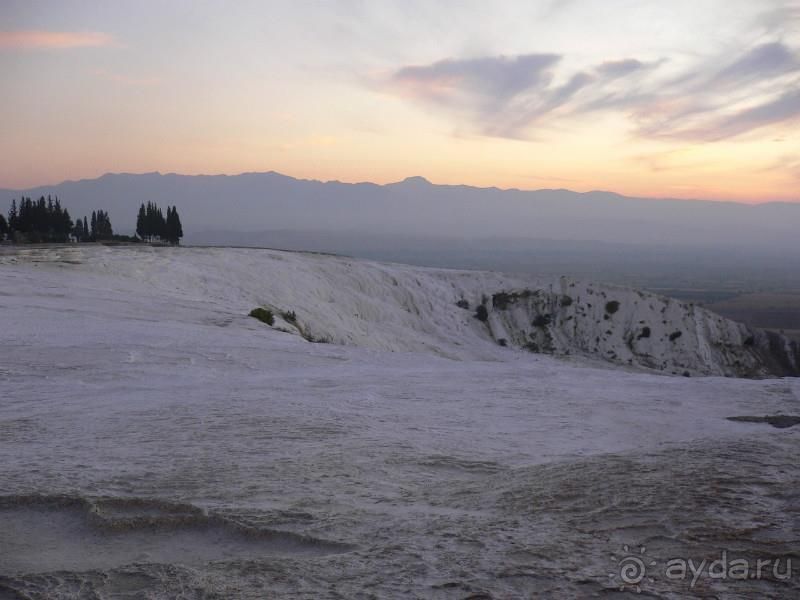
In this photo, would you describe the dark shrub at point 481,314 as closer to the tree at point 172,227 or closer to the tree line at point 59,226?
the tree line at point 59,226

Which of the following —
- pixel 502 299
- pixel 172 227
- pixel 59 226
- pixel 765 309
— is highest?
pixel 172 227

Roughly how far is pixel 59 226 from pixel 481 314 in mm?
41387

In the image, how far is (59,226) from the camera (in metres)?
66.0

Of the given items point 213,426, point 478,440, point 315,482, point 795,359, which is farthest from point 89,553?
point 795,359

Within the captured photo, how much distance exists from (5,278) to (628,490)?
82.4 feet

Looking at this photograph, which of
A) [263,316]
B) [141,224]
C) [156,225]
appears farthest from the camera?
[156,225]

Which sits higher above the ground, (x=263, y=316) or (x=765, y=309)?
(x=263, y=316)


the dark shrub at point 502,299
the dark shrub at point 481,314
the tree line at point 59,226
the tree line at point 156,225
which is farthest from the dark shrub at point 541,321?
the tree line at point 156,225

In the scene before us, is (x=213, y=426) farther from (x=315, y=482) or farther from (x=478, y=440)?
(x=478, y=440)

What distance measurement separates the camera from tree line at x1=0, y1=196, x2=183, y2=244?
195 feet

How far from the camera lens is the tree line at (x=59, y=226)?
5950cm

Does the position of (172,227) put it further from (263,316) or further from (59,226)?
(263,316)

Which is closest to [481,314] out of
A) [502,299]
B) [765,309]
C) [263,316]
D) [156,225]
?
[502,299]

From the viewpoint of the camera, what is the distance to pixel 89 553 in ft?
17.6
